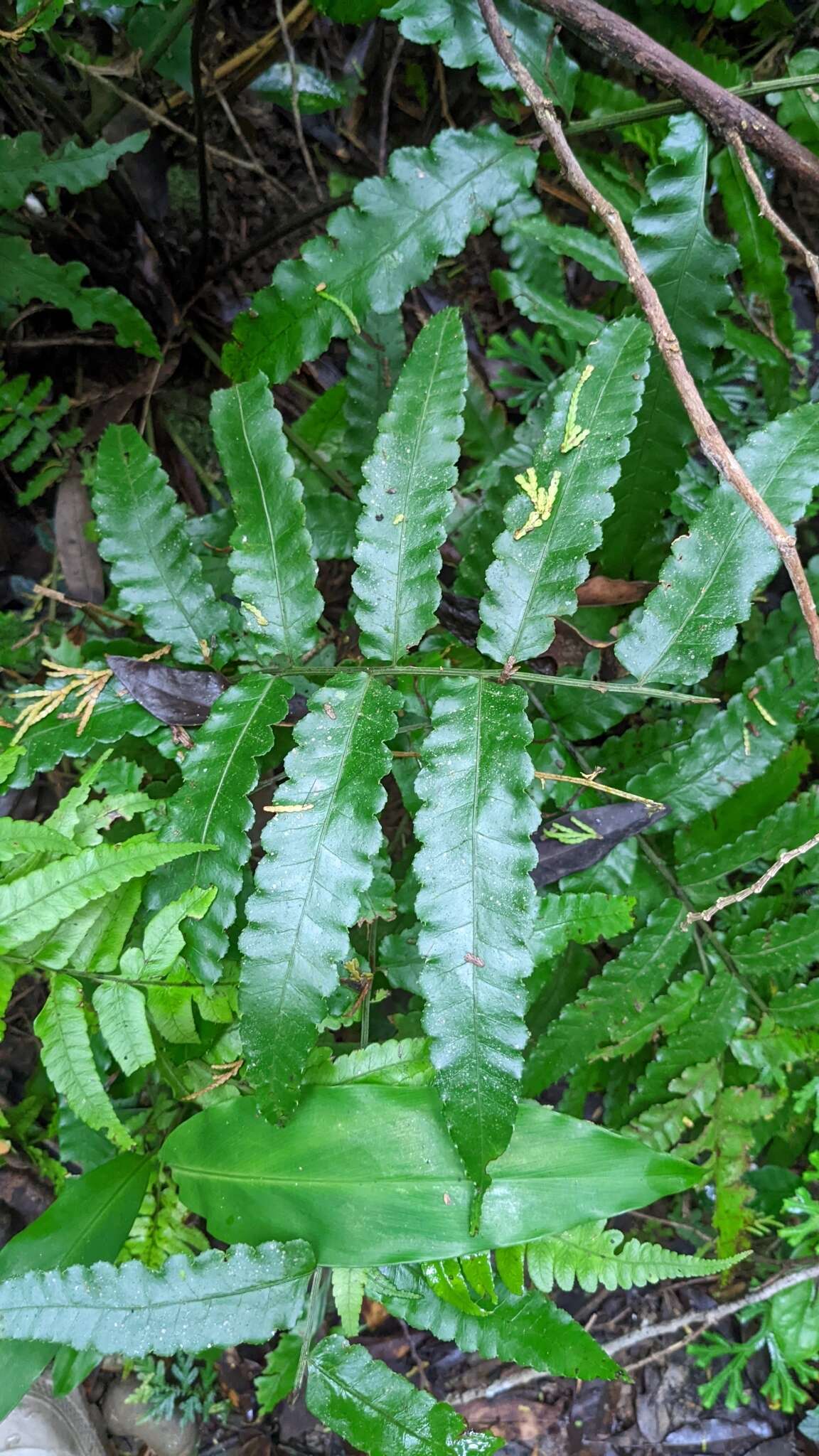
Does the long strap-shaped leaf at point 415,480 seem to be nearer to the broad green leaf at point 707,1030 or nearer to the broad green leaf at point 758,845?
the broad green leaf at point 758,845

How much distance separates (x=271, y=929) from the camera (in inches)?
57.1

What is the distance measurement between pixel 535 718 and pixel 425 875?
84 centimetres

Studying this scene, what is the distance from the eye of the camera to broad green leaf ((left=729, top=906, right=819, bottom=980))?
6.73 feet

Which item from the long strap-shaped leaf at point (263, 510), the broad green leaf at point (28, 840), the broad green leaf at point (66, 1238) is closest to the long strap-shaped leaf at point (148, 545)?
the long strap-shaped leaf at point (263, 510)

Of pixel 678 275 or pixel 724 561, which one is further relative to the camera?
pixel 678 275

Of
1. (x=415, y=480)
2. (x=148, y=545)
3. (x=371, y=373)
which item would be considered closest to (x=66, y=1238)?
(x=148, y=545)

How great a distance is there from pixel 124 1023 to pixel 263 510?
3.43ft

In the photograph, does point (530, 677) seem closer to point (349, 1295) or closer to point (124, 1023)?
point (124, 1023)

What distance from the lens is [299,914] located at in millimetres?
1454

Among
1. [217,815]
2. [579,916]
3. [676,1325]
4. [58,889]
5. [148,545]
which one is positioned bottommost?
[676,1325]

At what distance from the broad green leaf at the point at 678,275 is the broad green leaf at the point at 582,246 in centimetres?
10

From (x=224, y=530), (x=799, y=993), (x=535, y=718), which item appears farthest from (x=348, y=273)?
(x=799, y=993)

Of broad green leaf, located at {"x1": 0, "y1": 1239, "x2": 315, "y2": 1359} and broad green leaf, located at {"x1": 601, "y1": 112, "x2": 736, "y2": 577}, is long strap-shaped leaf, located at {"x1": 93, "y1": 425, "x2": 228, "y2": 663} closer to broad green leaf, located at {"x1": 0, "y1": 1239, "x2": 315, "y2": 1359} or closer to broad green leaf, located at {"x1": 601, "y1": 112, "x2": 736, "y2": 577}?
broad green leaf, located at {"x1": 601, "y1": 112, "x2": 736, "y2": 577}

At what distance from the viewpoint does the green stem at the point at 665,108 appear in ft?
5.88
